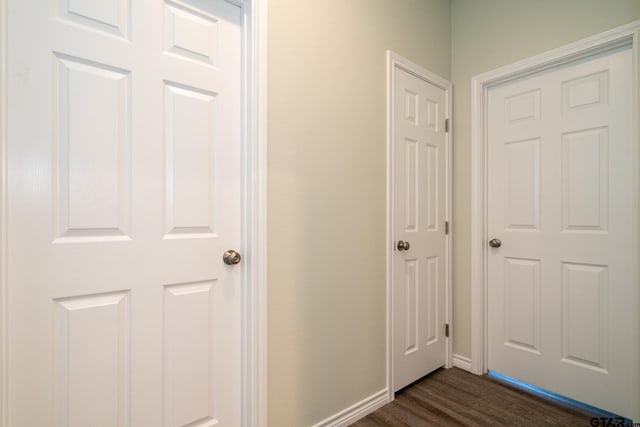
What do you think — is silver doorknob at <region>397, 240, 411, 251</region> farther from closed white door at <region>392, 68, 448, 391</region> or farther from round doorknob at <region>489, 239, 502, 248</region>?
round doorknob at <region>489, 239, 502, 248</region>

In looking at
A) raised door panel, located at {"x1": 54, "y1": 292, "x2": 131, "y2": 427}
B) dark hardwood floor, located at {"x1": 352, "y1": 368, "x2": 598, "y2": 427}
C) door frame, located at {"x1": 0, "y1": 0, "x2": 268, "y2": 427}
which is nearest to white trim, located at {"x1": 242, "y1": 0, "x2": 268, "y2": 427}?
door frame, located at {"x1": 0, "y1": 0, "x2": 268, "y2": 427}

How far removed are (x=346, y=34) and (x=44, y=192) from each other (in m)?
1.55

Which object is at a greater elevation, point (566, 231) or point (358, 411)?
point (566, 231)

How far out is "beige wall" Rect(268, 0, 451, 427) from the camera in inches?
57.3

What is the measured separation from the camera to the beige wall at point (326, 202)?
146 centimetres

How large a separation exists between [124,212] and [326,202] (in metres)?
0.90

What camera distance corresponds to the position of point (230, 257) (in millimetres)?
1351

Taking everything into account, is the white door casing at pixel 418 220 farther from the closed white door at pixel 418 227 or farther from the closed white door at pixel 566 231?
the closed white door at pixel 566 231

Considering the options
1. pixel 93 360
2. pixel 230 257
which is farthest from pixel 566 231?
pixel 93 360

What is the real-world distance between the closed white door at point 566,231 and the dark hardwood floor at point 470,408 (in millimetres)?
165

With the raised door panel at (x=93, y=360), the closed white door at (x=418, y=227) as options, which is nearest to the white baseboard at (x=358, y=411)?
the closed white door at (x=418, y=227)

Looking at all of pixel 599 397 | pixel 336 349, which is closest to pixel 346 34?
pixel 336 349

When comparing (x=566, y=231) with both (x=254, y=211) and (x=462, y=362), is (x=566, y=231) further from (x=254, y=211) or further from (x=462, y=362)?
(x=254, y=211)

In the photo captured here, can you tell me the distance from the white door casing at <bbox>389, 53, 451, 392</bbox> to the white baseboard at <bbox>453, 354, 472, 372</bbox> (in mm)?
82
